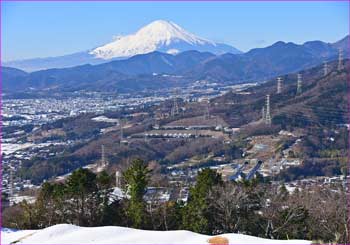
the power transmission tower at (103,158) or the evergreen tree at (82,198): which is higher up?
the evergreen tree at (82,198)

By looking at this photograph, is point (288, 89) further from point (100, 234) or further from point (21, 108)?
point (100, 234)

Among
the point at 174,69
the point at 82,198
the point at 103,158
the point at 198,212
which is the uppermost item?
the point at 174,69

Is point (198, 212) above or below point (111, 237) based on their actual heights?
below

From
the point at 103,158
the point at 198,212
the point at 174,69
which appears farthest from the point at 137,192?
the point at 174,69

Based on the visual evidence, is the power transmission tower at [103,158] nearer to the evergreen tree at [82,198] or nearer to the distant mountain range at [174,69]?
the evergreen tree at [82,198]

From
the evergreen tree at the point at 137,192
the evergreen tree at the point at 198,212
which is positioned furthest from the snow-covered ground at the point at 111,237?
the evergreen tree at the point at 137,192

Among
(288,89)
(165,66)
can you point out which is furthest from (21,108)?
(165,66)

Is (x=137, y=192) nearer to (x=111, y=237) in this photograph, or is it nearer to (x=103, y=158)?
(x=111, y=237)
